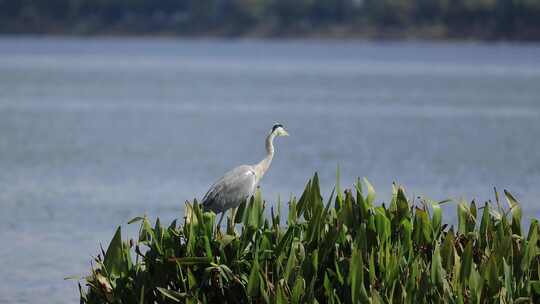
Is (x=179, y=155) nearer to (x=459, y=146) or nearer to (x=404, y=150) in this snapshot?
(x=404, y=150)

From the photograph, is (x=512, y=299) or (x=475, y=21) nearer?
(x=512, y=299)

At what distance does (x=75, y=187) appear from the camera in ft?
85.6

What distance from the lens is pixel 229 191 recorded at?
12609 millimetres

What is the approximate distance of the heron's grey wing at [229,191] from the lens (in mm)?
12562

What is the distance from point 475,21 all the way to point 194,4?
4591 centimetres

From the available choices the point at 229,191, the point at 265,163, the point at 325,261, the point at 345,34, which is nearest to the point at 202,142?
the point at 265,163

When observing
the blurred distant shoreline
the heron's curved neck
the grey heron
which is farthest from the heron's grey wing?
the blurred distant shoreline

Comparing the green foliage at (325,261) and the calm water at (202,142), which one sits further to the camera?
the calm water at (202,142)

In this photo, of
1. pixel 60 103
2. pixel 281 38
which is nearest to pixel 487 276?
pixel 60 103

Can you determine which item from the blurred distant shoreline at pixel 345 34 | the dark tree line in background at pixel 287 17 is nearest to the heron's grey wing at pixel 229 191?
the dark tree line in background at pixel 287 17

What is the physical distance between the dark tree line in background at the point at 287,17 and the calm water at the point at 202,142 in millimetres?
68991

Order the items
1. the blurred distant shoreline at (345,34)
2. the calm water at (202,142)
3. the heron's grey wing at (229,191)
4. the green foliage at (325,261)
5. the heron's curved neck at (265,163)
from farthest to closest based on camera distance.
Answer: the blurred distant shoreline at (345,34) → the calm water at (202,142) → the heron's curved neck at (265,163) → the heron's grey wing at (229,191) → the green foliage at (325,261)

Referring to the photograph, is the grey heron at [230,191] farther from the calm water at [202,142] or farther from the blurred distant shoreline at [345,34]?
the blurred distant shoreline at [345,34]

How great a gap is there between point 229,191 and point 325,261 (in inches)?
103
